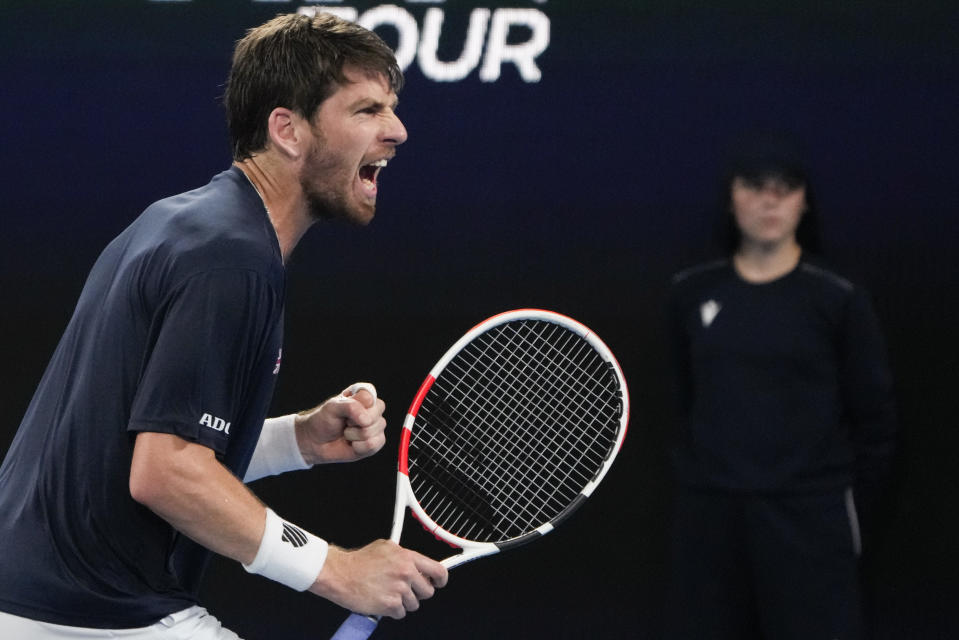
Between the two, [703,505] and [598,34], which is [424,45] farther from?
[703,505]

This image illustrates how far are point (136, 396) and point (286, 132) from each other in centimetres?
52

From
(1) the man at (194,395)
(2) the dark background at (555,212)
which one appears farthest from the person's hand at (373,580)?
(2) the dark background at (555,212)

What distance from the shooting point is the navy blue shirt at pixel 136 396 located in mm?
1835

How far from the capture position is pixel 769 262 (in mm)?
3352

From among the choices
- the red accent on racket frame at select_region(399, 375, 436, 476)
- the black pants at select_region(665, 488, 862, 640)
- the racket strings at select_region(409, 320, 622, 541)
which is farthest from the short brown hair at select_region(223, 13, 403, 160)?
the black pants at select_region(665, 488, 862, 640)

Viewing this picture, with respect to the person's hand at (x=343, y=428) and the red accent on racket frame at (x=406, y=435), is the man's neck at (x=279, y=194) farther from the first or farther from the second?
the red accent on racket frame at (x=406, y=435)

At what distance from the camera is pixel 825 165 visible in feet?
12.0

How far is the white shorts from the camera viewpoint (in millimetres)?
1958

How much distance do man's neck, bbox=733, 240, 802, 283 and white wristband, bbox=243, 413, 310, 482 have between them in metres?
1.33

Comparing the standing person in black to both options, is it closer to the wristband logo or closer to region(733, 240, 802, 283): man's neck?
region(733, 240, 802, 283): man's neck

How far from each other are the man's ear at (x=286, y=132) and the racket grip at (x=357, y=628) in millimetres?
702

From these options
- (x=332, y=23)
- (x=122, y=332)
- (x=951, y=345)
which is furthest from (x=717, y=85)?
(x=122, y=332)

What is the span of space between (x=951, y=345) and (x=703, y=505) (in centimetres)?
88

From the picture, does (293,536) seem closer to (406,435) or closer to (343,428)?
(343,428)
